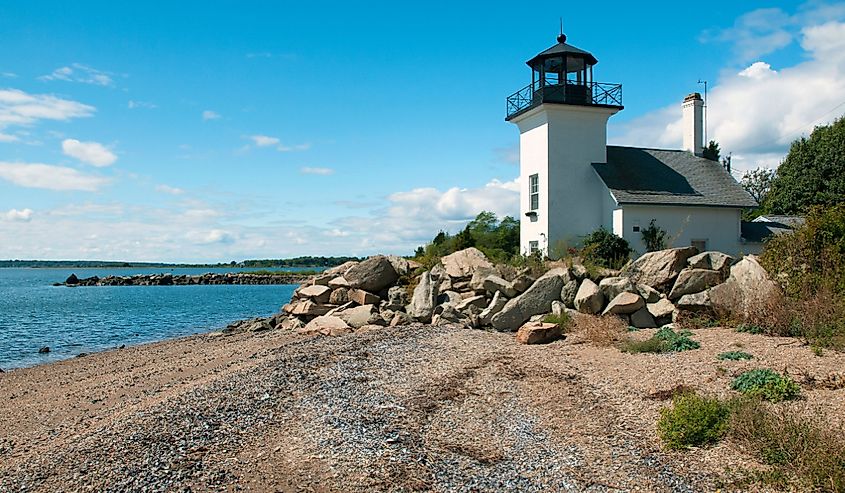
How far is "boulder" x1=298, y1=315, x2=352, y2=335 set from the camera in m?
18.7

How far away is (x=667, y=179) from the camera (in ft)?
84.8

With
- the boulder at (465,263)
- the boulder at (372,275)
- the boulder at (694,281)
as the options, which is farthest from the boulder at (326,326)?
the boulder at (694,281)

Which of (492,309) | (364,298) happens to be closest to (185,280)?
(364,298)

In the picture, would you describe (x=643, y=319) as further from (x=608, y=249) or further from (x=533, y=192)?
(x=533, y=192)

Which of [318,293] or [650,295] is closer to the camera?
[650,295]

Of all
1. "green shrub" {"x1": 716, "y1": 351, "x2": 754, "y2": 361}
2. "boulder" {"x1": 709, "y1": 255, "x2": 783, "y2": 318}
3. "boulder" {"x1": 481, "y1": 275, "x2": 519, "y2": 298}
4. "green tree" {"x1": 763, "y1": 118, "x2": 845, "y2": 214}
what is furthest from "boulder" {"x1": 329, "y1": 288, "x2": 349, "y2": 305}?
"green tree" {"x1": 763, "y1": 118, "x2": 845, "y2": 214}

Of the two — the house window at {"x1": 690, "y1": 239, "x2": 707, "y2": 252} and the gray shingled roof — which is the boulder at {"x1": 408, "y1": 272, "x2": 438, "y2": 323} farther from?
the house window at {"x1": 690, "y1": 239, "x2": 707, "y2": 252}

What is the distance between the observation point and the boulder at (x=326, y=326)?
18.7m

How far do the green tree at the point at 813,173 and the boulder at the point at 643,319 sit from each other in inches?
864

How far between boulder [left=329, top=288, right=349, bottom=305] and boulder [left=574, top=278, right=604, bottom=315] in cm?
881

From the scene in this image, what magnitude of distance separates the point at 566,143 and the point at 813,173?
1862 cm

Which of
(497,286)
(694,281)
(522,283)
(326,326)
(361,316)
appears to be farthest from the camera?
(326,326)

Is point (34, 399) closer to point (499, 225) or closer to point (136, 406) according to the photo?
point (136, 406)

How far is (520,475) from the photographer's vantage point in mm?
6891
